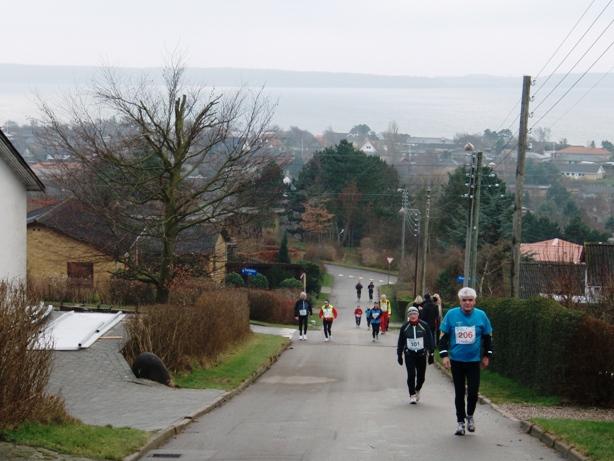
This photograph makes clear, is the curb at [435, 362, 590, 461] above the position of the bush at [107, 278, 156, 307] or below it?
above

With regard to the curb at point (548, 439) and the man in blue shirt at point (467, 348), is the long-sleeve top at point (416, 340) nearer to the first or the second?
the curb at point (548, 439)

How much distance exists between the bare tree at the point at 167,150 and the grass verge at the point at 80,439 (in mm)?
16157

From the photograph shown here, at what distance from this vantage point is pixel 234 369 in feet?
68.6

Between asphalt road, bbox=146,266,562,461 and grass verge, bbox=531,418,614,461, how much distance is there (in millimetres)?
310

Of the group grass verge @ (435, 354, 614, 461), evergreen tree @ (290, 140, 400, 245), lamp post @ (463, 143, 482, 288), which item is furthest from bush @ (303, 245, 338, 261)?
grass verge @ (435, 354, 614, 461)

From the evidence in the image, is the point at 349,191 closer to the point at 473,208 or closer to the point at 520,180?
the point at 473,208

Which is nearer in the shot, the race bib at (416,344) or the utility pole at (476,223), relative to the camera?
the race bib at (416,344)

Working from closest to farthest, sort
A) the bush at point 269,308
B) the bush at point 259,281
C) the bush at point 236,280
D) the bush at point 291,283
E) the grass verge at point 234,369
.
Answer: the grass verge at point 234,369 → the bush at point 269,308 → the bush at point 236,280 → the bush at point 259,281 → the bush at point 291,283

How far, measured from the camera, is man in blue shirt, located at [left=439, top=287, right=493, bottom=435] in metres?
11.4

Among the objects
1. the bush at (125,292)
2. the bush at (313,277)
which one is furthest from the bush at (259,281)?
the bush at (125,292)

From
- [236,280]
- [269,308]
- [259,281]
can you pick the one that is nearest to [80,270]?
[269,308]

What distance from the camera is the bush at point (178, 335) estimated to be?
60.6 feet

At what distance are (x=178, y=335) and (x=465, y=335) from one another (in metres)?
8.98

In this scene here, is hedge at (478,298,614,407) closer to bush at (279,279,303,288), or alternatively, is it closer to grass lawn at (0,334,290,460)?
grass lawn at (0,334,290,460)
